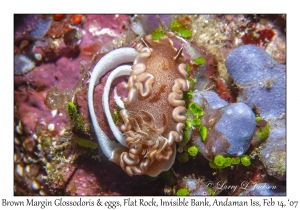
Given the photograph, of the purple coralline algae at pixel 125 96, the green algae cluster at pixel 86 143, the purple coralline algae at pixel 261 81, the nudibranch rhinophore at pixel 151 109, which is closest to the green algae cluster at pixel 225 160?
the purple coralline algae at pixel 125 96

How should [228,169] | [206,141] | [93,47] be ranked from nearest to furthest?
[206,141] → [228,169] → [93,47]

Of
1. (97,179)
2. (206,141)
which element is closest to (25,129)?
(97,179)

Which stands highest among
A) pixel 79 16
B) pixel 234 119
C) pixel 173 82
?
pixel 79 16

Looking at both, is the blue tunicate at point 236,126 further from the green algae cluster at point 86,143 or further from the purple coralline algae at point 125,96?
the green algae cluster at point 86,143

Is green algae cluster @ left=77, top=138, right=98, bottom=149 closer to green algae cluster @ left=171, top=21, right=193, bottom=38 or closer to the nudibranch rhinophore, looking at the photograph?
the nudibranch rhinophore

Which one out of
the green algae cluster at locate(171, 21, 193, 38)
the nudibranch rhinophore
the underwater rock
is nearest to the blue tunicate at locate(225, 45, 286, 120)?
the underwater rock

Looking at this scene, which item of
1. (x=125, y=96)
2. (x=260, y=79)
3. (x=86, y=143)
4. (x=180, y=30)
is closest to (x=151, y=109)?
(x=125, y=96)

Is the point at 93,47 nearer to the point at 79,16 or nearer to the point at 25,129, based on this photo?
the point at 79,16
